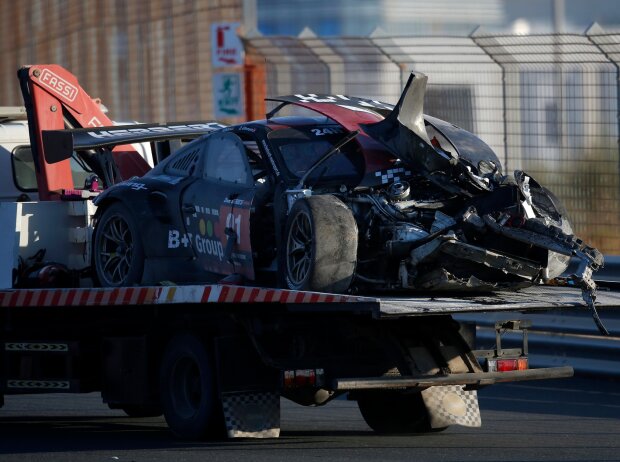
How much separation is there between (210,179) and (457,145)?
1.96 m

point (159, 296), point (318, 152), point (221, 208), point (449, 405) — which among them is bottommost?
point (449, 405)

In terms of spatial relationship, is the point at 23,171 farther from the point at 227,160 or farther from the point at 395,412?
the point at 395,412

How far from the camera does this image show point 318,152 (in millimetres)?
11781

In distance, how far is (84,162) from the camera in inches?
580

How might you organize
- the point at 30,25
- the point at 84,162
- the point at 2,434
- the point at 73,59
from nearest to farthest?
the point at 2,434 → the point at 84,162 → the point at 73,59 → the point at 30,25

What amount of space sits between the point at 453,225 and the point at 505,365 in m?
1.25

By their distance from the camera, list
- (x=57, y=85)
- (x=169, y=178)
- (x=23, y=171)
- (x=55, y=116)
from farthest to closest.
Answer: (x=23, y=171)
(x=57, y=85)
(x=55, y=116)
(x=169, y=178)

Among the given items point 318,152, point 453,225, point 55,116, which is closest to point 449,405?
point 453,225

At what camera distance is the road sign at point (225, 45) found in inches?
830

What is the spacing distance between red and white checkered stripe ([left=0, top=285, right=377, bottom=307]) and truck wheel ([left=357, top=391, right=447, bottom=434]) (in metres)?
1.51

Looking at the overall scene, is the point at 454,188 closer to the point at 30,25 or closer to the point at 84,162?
the point at 84,162

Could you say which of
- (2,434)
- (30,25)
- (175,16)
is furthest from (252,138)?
(30,25)

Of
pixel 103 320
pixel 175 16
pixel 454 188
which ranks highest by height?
pixel 175 16

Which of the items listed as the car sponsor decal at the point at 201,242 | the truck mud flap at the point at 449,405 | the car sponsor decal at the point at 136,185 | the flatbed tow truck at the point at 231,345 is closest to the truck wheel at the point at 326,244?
the flatbed tow truck at the point at 231,345
